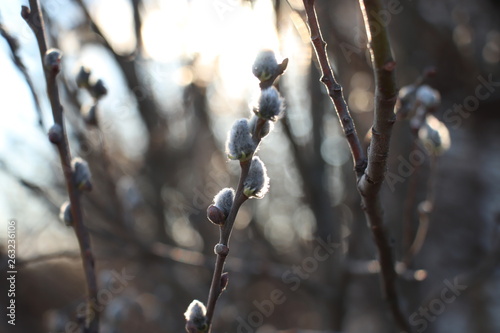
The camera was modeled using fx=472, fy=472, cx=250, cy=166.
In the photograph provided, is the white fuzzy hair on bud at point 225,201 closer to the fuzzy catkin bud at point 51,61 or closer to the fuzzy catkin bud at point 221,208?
the fuzzy catkin bud at point 221,208

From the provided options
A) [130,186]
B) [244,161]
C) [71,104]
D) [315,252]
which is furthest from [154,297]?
[244,161]

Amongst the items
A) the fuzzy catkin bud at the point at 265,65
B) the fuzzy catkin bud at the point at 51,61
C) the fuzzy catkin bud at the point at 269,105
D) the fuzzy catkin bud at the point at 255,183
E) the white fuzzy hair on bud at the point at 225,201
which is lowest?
the white fuzzy hair on bud at the point at 225,201

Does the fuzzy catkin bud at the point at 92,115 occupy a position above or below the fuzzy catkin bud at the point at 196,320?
above

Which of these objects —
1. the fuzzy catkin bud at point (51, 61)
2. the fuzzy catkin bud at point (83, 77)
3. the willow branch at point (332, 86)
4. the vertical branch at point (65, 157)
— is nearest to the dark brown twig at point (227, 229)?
the willow branch at point (332, 86)

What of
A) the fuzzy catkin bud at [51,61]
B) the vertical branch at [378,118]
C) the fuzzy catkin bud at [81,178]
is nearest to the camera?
the vertical branch at [378,118]

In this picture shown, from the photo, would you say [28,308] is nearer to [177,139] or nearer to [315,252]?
[177,139]

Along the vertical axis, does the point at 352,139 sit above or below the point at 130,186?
above

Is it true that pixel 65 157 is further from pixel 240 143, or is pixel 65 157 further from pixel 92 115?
pixel 240 143

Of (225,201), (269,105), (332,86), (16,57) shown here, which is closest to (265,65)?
(269,105)
